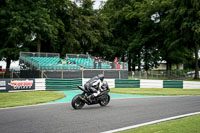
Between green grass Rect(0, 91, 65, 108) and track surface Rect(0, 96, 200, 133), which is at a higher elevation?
green grass Rect(0, 91, 65, 108)

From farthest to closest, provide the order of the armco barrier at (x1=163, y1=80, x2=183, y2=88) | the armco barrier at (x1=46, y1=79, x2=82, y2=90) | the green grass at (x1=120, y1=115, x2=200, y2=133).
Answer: the armco barrier at (x1=163, y1=80, x2=183, y2=88), the armco barrier at (x1=46, y1=79, x2=82, y2=90), the green grass at (x1=120, y1=115, x2=200, y2=133)

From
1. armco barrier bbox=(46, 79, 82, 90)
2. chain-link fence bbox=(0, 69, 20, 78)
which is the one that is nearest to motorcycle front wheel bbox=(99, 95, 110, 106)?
armco barrier bbox=(46, 79, 82, 90)

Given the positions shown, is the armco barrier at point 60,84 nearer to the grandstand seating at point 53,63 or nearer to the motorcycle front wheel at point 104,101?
the grandstand seating at point 53,63

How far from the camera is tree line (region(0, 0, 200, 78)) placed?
3541 cm

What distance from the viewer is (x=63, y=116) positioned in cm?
907

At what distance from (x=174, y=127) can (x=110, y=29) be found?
48.7m

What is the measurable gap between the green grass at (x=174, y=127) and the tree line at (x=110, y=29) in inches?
1130

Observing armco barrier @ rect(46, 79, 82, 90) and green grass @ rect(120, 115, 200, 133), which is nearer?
green grass @ rect(120, 115, 200, 133)

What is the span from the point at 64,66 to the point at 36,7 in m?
12.6

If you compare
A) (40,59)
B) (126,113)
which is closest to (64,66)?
(40,59)

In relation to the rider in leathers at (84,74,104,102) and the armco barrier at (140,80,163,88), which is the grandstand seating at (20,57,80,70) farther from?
the rider in leathers at (84,74,104,102)

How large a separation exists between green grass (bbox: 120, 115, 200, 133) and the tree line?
94.2ft

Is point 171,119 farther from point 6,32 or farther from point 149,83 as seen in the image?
point 6,32

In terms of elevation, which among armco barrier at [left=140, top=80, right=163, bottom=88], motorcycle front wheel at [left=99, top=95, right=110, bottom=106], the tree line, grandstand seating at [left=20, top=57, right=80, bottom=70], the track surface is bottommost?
the track surface
